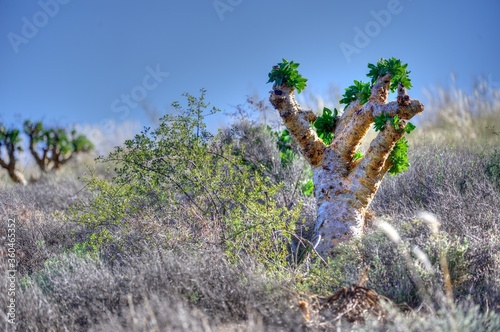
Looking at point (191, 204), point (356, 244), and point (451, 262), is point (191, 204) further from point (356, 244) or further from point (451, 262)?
point (451, 262)

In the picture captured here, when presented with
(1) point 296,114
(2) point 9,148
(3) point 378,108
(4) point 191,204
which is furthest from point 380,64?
(2) point 9,148

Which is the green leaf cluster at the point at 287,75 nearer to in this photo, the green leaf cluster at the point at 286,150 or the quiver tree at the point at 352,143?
the quiver tree at the point at 352,143

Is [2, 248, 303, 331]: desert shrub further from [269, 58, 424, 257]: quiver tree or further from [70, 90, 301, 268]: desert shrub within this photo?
[269, 58, 424, 257]: quiver tree

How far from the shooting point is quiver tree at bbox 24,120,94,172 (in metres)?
17.4

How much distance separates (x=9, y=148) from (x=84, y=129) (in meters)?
3.68

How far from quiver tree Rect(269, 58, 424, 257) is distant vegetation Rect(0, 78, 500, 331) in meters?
0.38

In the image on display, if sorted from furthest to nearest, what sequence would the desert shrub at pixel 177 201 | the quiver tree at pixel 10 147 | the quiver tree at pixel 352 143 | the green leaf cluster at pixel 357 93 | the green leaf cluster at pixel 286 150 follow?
the quiver tree at pixel 10 147 < the green leaf cluster at pixel 286 150 < the green leaf cluster at pixel 357 93 < the quiver tree at pixel 352 143 < the desert shrub at pixel 177 201

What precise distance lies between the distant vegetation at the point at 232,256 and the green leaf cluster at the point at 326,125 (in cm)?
108

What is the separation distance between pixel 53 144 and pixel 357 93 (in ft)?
46.0

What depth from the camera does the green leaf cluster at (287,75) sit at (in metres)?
6.48

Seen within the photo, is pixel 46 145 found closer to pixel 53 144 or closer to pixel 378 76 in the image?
pixel 53 144

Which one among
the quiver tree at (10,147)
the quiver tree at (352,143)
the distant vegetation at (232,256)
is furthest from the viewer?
the quiver tree at (10,147)

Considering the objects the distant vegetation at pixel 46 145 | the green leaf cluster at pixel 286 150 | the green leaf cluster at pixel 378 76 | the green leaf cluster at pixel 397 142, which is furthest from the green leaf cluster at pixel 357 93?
the distant vegetation at pixel 46 145

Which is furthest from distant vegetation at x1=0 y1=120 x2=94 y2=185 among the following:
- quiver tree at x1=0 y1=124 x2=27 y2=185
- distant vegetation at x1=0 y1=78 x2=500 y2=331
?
distant vegetation at x1=0 y1=78 x2=500 y2=331
